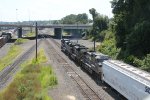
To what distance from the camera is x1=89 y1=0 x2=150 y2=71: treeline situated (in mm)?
54303

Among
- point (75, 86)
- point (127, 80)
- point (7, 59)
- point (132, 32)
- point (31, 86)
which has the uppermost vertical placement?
point (132, 32)

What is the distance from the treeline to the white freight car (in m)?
7.74

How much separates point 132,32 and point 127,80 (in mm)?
26691

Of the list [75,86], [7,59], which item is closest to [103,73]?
[75,86]

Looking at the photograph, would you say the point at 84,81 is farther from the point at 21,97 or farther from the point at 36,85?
the point at 21,97

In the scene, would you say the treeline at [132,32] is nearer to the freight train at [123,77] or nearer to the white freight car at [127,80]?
the freight train at [123,77]

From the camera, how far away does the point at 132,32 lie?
5662 cm

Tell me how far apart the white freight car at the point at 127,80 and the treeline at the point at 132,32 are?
774 centimetres

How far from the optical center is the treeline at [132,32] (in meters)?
54.3

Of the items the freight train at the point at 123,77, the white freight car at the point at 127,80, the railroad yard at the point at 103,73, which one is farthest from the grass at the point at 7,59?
the white freight car at the point at 127,80

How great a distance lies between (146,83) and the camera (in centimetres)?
2683

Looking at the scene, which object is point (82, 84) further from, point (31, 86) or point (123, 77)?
point (123, 77)

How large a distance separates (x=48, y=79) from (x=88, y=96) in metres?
9.35

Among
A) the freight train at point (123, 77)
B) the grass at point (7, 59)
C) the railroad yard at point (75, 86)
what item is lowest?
the grass at point (7, 59)
